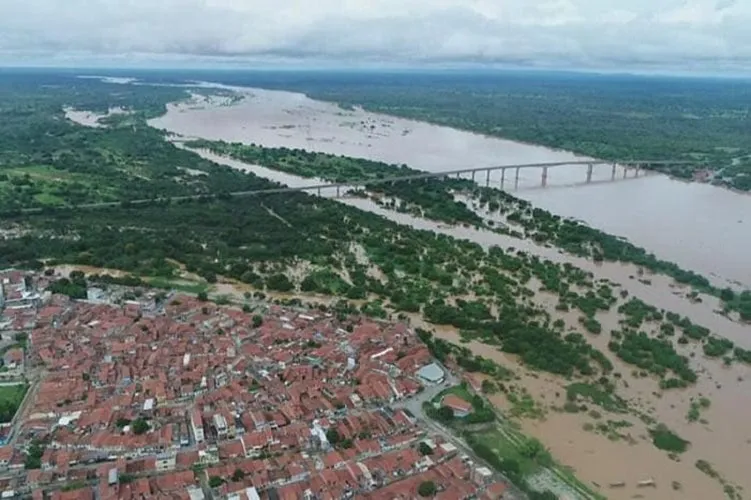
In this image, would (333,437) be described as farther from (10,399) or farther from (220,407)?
(10,399)

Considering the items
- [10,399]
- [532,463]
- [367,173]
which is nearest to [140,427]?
[10,399]

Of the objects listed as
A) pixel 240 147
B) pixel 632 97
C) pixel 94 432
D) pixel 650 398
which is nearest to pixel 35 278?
pixel 94 432

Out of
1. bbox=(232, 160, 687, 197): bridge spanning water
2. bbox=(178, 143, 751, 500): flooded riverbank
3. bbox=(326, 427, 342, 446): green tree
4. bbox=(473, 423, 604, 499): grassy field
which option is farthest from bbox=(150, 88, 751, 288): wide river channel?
bbox=(326, 427, 342, 446): green tree

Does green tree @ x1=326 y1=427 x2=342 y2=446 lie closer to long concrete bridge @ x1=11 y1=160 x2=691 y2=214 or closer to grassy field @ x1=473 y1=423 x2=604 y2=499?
grassy field @ x1=473 y1=423 x2=604 y2=499

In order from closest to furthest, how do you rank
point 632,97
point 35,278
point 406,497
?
point 406,497 < point 35,278 < point 632,97

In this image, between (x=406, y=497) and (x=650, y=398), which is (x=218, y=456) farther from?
(x=650, y=398)
